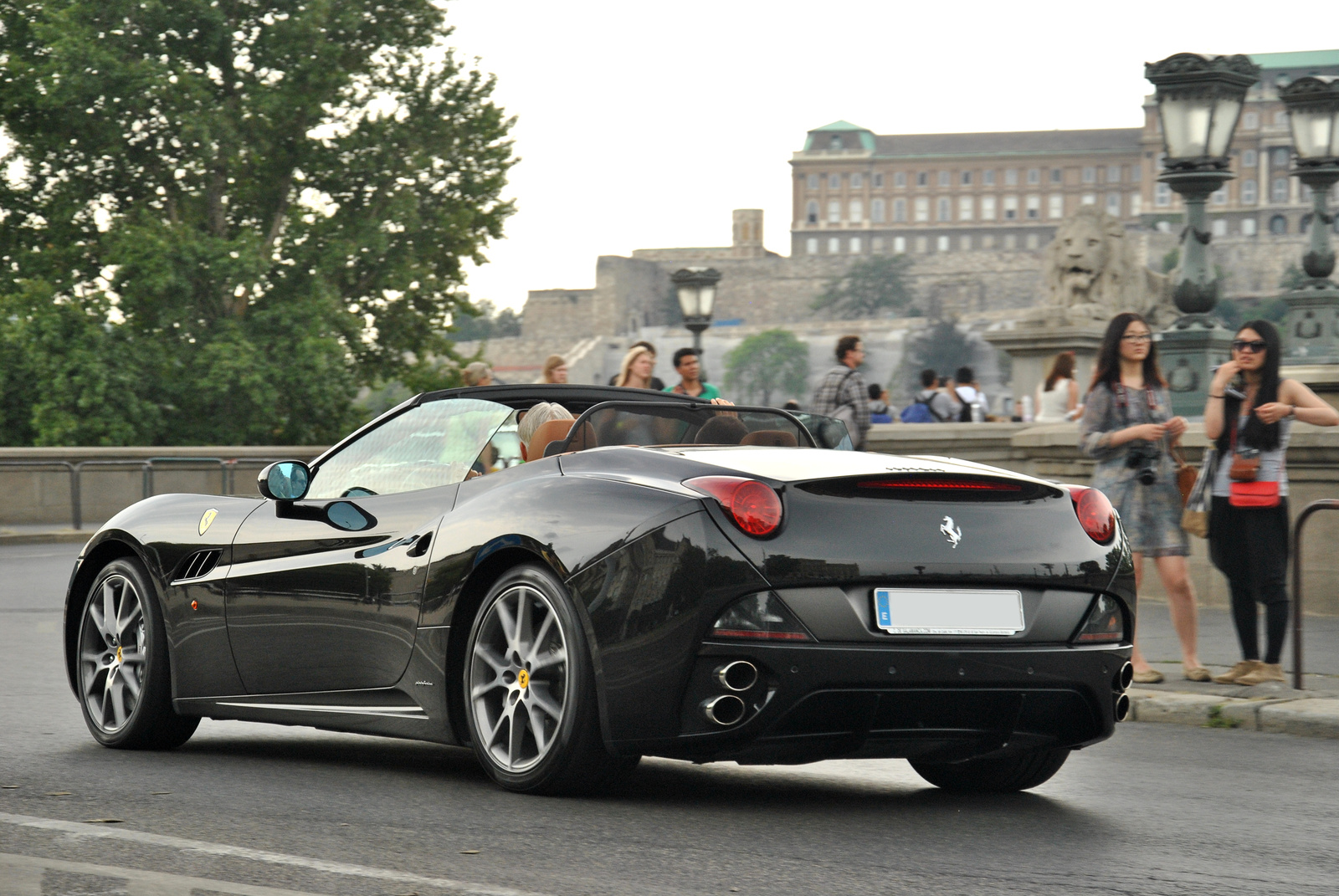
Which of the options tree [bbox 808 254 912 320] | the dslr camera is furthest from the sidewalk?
tree [bbox 808 254 912 320]

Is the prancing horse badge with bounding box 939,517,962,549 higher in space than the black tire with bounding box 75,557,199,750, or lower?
higher

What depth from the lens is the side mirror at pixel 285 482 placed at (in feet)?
19.1

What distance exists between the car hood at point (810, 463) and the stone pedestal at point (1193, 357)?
8167 millimetres

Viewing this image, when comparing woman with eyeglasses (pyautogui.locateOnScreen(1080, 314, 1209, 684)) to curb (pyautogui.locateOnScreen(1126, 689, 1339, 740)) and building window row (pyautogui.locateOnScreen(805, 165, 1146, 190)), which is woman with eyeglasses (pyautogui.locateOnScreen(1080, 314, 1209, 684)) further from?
building window row (pyautogui.locateOnScreen(805, 165, 1146, 190))

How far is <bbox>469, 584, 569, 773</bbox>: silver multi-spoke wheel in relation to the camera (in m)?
4.97

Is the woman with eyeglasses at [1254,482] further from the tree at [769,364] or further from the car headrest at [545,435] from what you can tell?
the tree at [769,364]

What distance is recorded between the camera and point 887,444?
1744 cm

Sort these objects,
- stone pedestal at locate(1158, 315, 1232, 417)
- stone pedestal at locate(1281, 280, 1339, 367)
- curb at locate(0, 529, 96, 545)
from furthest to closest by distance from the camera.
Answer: curb at locate(0, 529, 96, 545)
stone pedestal at locate(1281, 280, 1339, 367)
stone pedestal at locate(1158, 315, 1232, 417)

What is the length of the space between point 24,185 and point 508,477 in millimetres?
33783

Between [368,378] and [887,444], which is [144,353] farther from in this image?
[887,444]

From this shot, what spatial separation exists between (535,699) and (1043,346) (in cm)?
1567

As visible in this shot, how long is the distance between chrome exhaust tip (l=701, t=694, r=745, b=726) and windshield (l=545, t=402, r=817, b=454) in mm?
1012

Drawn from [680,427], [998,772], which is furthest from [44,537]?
[998,772]

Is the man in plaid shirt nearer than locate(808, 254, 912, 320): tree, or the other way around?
the man in plaid shirt
